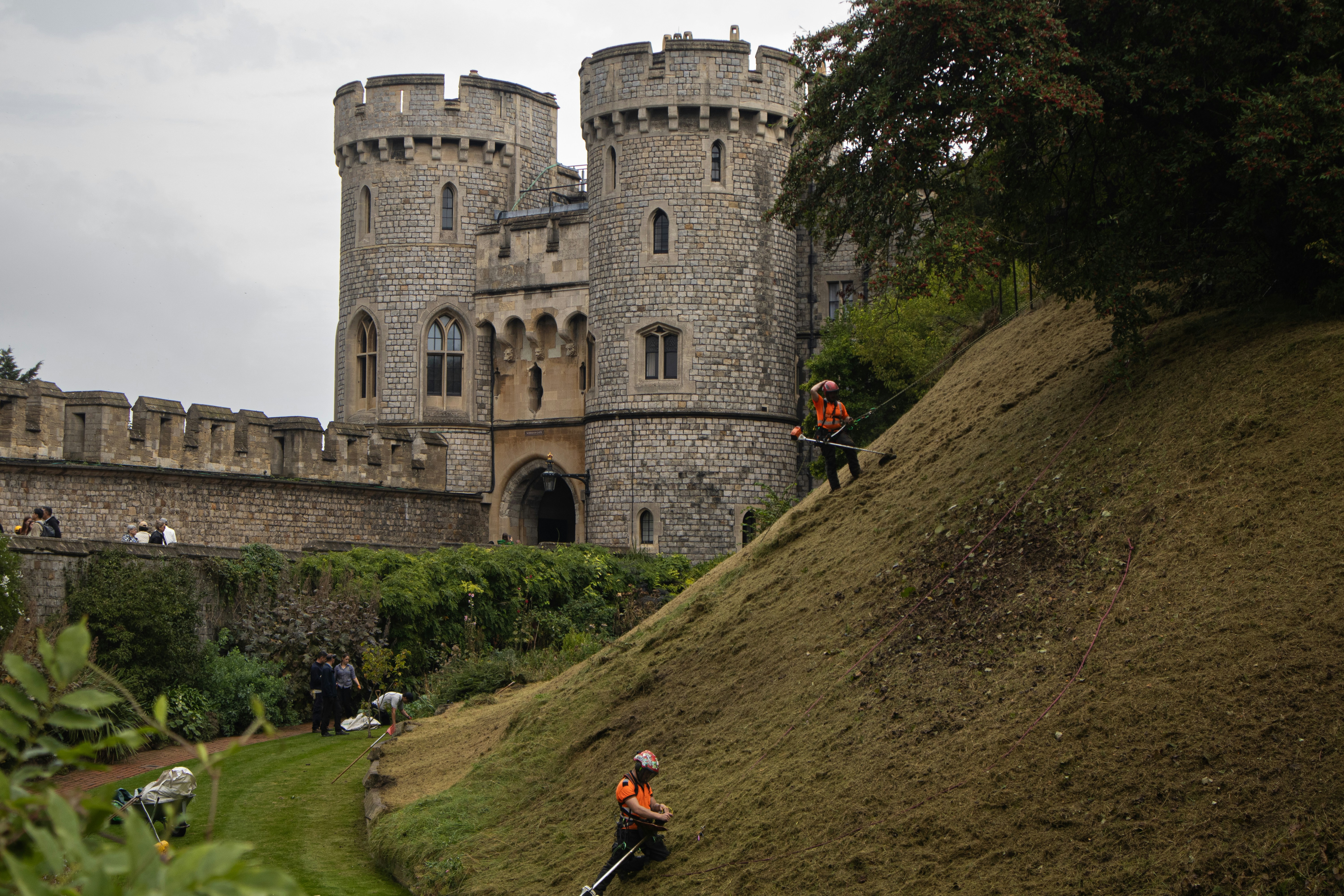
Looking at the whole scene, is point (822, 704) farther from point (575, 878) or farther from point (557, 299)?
point (557, 299)

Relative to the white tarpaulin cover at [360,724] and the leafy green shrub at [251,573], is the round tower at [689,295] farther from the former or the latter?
the white tarpaulin cover at [360,724]

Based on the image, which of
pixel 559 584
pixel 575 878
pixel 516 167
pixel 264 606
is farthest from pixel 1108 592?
pixel 516 167

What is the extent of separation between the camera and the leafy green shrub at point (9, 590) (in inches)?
609

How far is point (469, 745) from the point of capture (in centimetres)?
1430

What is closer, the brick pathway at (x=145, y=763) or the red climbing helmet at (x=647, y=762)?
the red climbing helmet at (x=647, y=762)

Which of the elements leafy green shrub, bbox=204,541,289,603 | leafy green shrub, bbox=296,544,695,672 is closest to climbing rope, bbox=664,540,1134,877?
leafy green shrub, bbox=204,541,289,603

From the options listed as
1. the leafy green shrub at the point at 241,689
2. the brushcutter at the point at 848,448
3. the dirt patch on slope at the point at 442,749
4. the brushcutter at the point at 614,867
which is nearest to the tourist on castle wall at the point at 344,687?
the leafy green shrub at the point at 241,689

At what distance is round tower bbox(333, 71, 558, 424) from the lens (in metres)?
35.0

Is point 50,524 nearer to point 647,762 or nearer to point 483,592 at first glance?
point 483,592

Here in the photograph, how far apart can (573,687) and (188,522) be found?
13026 mm

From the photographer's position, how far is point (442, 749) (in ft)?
48.1

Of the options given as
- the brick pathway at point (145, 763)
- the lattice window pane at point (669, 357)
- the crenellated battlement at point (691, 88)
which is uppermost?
the crenellated battlement at point (691, 88)

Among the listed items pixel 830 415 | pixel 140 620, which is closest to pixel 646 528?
pixel 140 620

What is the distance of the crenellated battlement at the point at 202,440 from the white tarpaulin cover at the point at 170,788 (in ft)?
41.0
